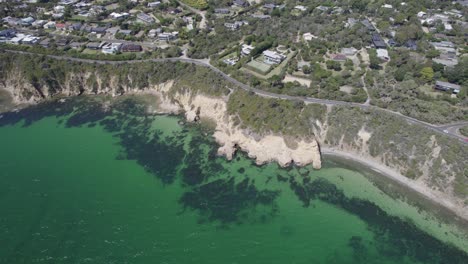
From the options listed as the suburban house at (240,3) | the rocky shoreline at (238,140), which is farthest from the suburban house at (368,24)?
the rocky shoreline at (238,140)

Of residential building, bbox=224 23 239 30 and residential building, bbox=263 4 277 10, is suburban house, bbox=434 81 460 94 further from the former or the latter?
residential building, bbox=263 4 277 10

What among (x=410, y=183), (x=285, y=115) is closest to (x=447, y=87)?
(x=410, y=183)

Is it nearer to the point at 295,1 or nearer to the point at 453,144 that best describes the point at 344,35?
the point at 295,1

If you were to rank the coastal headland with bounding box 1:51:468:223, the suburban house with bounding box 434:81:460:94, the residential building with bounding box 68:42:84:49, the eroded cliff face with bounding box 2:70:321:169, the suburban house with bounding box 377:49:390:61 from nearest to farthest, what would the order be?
1. the coastal headland with bounding box 1:51:468:223
2. the eroded cliff face with bounding box 2:70:321:169
3. the suburban house with bounding box 434:81:460:94
4. the suburban house with bounding box 377:49:390:61
5. the residential building with bounding box 68:42:84:49

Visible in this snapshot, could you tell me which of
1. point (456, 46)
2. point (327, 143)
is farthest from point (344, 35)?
point (327, 143)

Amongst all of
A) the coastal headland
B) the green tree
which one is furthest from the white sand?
the green tree

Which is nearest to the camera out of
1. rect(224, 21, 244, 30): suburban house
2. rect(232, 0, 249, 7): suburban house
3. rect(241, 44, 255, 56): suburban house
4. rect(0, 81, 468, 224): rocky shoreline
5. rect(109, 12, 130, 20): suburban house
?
rect(0, 81, 468, 224): rocky shoreline
